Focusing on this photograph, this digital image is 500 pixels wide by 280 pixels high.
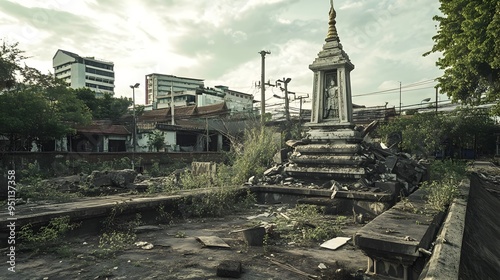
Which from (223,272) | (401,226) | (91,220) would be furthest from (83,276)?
(401,226)

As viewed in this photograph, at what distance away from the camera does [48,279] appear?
3029 mm

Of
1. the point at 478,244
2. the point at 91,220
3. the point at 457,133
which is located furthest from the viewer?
the point at 457,133

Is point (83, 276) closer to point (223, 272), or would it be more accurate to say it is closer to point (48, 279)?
point (48, 279)

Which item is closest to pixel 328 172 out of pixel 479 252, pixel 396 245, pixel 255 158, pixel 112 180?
pixel 255 158

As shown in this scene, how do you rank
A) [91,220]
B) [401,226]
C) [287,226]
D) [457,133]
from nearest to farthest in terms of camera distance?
1. [401,226]
2. [91,220]
3. [287,226]
4. [457,133]

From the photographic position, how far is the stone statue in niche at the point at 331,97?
9344 millimetres

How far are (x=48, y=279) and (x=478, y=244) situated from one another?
567 centimetres

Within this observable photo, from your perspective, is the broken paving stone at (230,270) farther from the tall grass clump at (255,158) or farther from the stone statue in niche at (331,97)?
the stone statue in niche at (331,97)

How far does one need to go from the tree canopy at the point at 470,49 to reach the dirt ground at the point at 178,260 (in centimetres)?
906

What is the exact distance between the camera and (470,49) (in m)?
10.2

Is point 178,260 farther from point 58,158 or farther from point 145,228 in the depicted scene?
point 58,158

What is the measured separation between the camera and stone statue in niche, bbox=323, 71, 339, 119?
9.34 m

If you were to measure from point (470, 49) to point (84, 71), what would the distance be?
3090 inches

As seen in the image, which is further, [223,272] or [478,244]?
[478,244]
